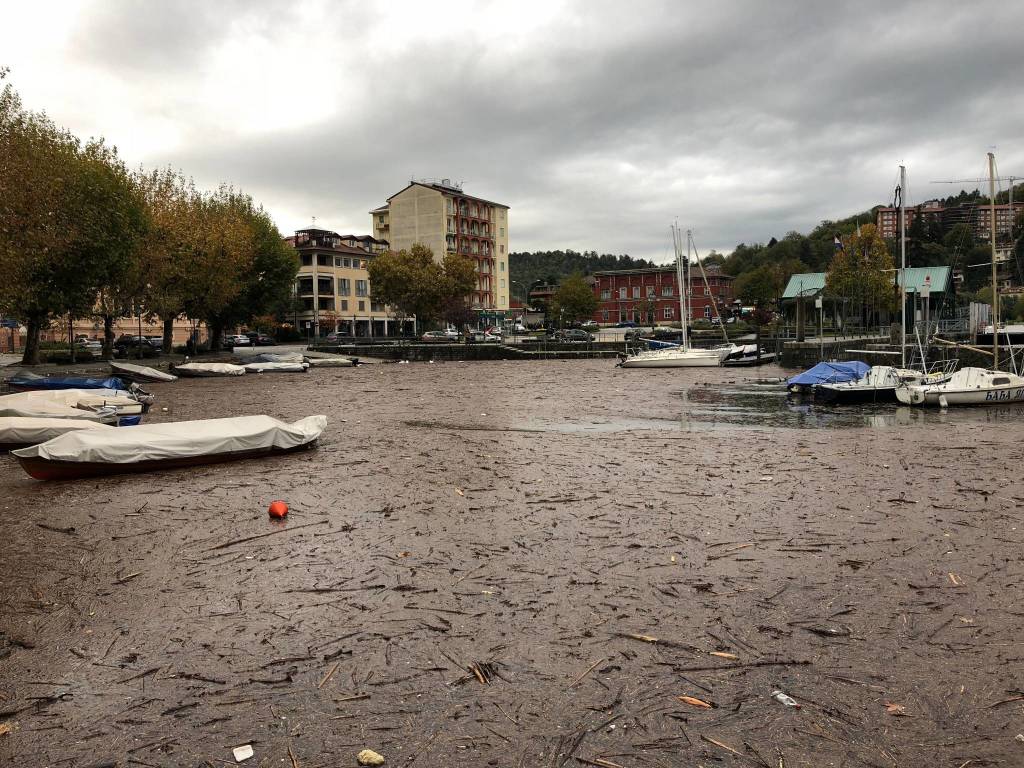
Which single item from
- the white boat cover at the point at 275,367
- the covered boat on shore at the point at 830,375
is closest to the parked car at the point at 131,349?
the white boat cover at the point at 275,367

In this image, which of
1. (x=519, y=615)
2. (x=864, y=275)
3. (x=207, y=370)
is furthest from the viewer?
(x=864, y=275)

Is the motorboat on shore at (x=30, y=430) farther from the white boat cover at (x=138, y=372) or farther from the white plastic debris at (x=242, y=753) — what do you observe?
the white boat cover at (x=138, y=372)

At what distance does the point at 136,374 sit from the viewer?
32.5 m

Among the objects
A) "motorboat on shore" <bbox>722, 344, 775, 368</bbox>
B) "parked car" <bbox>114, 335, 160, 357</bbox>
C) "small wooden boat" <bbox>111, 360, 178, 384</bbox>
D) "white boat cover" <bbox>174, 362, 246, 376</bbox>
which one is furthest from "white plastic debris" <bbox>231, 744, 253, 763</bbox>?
"parked car" <bbox>114, 335, 160, 357</bbox>

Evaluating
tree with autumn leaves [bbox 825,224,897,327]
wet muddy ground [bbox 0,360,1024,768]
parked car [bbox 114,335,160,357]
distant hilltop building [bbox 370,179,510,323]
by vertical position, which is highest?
distant hilltop building [bbox 370,179,510,323]

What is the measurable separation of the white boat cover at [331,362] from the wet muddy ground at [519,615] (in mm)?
38106

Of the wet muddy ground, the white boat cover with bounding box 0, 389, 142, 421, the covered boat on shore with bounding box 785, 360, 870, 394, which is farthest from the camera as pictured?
the covered boat on shore with bounding box 785, 360, 870, 394

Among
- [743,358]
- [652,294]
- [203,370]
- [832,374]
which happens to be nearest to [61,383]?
[203,370]

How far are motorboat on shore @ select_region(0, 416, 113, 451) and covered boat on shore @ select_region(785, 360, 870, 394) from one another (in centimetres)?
2154

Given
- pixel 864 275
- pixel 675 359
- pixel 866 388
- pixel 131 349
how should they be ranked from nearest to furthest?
pixel 866 388
pixel 675 359
pixel 131 349
pixel 864 275

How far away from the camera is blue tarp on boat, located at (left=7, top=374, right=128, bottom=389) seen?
2187 centimetres

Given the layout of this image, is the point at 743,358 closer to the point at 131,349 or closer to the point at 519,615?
the point at 131,349

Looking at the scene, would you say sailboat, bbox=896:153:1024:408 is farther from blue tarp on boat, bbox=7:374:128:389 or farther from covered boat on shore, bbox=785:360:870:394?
blue tarp on boat, bbox=7:374:128:389

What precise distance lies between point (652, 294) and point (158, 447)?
366 feet
